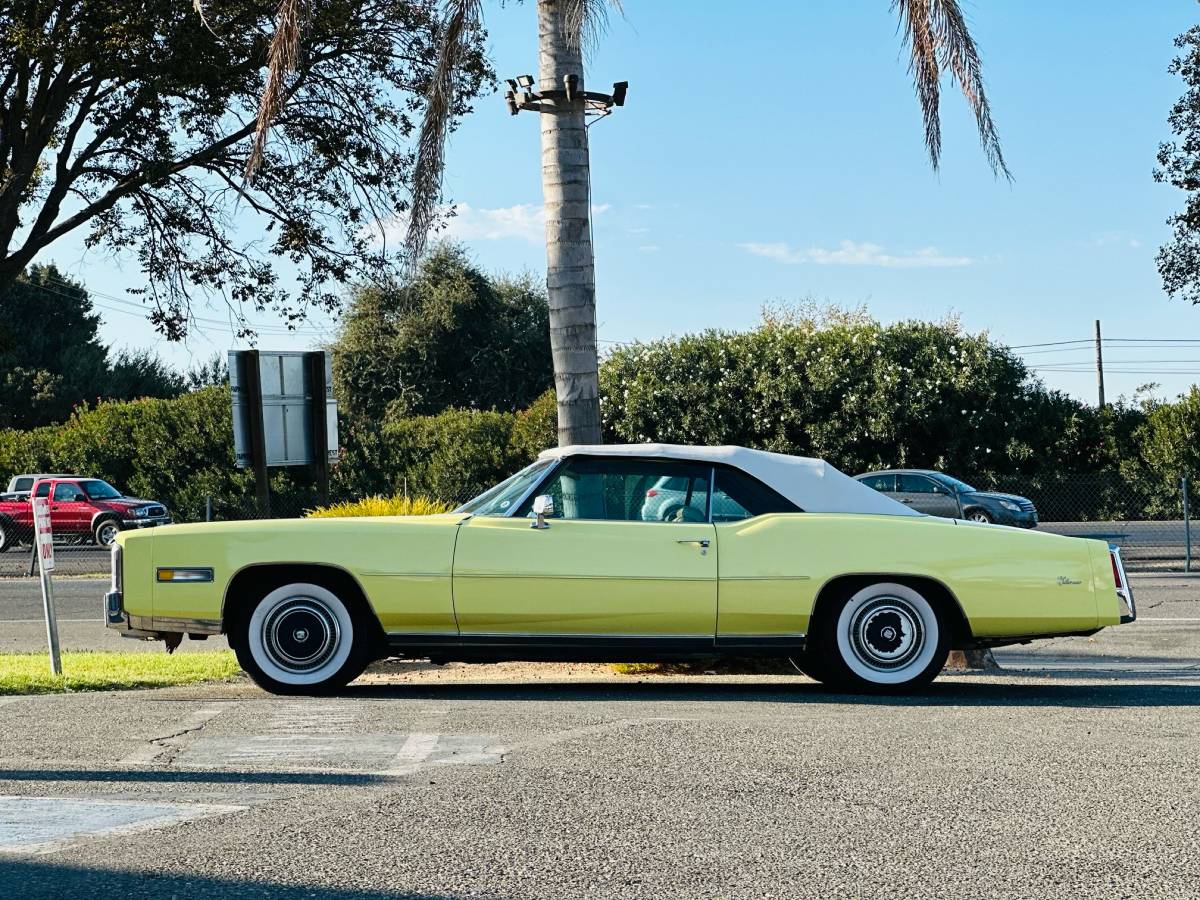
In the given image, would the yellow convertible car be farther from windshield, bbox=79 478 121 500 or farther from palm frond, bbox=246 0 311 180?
windshield, bbox=79 478 121 500

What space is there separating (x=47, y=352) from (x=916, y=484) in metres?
46.1

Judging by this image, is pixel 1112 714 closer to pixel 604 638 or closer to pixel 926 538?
pixel 926 538

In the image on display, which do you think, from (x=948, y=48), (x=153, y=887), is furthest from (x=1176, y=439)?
(x=153, y=887)

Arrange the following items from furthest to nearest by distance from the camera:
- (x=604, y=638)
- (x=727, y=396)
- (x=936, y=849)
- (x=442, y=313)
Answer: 1. (x=442, y=313)
2. (x=727, y=396)
3. (x=604, y=638)
4. (x=936, y=849)

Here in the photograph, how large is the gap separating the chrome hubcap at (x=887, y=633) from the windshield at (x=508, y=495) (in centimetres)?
199

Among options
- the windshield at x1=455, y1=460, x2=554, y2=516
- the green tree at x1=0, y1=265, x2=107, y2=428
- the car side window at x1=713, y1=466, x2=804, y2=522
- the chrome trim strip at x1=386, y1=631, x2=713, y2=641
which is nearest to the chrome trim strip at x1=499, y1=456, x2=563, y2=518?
the windshield at x1=455, y1=460, x2=554, y2=516

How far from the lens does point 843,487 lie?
8758 millimetres

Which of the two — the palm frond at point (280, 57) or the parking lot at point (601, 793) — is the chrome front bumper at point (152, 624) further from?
the palm frond at point (280, 57)

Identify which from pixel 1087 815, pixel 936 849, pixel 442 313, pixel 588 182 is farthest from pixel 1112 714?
pixel 442 313

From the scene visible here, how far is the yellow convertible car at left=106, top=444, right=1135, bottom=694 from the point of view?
820 cm

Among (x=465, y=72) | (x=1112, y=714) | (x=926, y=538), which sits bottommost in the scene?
(x=1112, y=714)

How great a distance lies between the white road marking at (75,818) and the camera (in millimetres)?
4676

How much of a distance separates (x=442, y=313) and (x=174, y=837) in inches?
1899

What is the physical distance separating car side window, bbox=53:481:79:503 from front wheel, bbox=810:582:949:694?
2703cm
